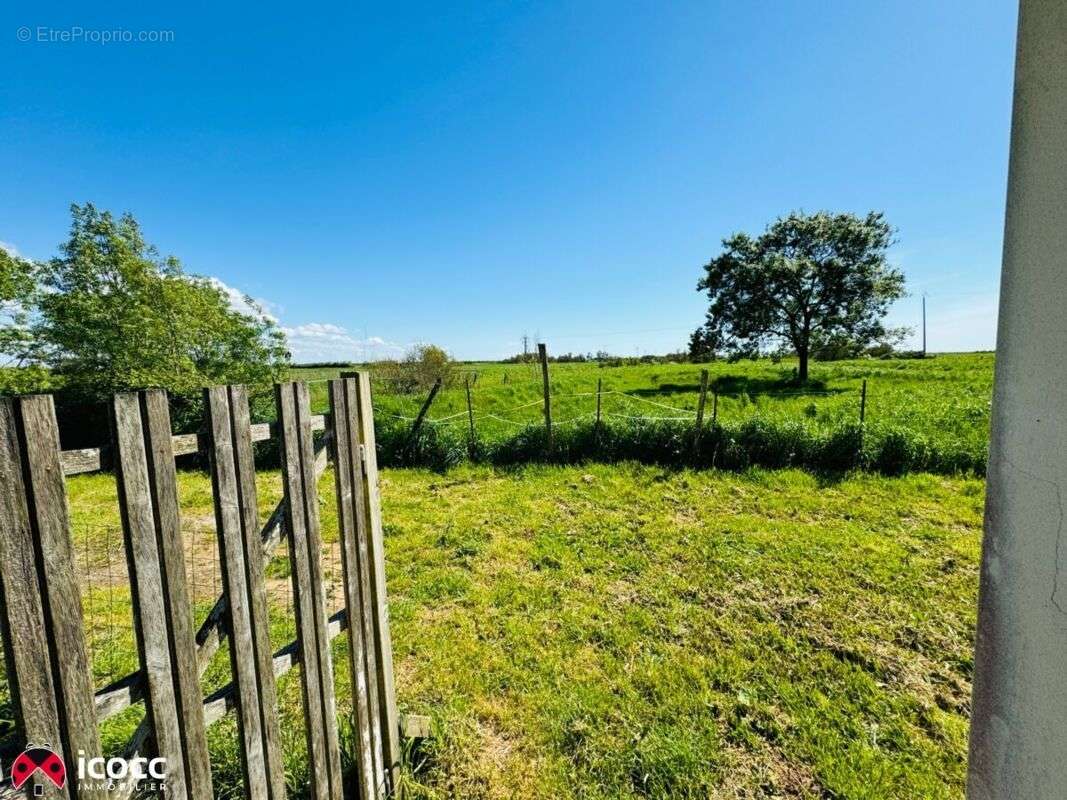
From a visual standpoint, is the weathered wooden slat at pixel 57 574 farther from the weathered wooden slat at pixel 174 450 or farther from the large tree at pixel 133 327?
the large tree at pixel 133 327

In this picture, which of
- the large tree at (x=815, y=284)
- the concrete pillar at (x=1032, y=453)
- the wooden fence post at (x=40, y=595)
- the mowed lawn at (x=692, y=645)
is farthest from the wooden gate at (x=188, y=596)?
the large tree at (x=815, y=284)

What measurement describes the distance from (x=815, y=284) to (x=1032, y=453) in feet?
83.1

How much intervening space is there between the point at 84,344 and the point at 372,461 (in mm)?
17725

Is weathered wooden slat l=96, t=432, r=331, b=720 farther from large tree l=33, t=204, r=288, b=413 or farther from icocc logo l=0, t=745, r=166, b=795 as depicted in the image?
large tree l=33, t=204, r=288, b=413

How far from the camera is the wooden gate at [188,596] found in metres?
0.96

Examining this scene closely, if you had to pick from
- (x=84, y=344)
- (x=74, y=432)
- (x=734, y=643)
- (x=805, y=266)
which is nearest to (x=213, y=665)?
(x=734, y=643)

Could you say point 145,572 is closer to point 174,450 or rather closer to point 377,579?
point 174,450

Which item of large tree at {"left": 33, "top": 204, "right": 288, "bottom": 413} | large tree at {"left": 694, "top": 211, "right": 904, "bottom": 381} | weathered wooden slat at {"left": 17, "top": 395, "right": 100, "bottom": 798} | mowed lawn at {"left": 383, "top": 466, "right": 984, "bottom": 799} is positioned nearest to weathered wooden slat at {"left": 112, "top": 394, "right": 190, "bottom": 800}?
weathered wooden slat at {"left": 17, "top": 395, "right": 100, "bottom": 798}

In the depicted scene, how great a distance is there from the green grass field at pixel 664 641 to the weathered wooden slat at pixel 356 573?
487 mm

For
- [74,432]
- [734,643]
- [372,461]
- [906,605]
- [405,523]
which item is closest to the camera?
[372,461]

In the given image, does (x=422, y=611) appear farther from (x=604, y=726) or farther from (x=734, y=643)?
(x=734, y=643)

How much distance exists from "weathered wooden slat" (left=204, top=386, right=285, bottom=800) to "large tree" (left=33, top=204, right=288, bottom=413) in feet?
44.6

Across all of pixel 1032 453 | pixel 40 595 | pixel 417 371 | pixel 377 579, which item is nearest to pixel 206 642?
pixel 40 595

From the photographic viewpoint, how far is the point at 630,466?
8.39m
